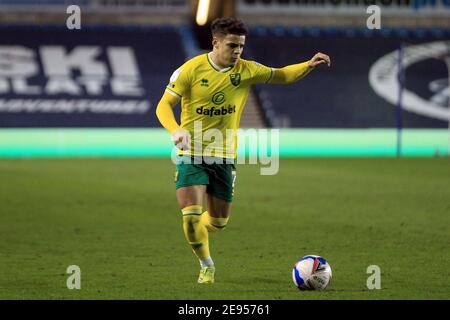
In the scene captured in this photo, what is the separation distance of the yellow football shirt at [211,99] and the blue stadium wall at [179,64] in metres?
21.0

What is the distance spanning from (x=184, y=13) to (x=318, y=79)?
5.70 m

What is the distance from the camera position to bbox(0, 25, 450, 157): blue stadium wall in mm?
33406

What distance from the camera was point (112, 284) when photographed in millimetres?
9359

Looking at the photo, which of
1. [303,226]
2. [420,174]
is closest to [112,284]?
[303,226]

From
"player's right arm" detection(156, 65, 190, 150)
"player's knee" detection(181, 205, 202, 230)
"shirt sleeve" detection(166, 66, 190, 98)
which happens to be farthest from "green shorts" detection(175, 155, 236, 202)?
"shirt sleeve" detection(166, 66, 190, 98)

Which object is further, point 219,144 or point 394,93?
point 394,93

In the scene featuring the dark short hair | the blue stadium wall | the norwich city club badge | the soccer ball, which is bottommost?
the soccer ball

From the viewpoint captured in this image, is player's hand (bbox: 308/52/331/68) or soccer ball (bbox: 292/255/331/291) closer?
soccer ball (bbox: 292/255/331/291)

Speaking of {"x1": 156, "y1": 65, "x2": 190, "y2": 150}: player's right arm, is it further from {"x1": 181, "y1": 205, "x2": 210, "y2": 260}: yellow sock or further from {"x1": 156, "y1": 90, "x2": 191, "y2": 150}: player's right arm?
{"x1": 181, "y1": 205, "x2": 210, "y2": 260}: yellow sock

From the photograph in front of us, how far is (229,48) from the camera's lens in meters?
9.48

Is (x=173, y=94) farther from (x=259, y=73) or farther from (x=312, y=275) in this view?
(x=312, y=275)

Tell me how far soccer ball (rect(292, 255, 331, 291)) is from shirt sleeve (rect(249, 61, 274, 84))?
1.85m

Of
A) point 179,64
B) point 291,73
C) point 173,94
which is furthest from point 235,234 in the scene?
point 179,64
